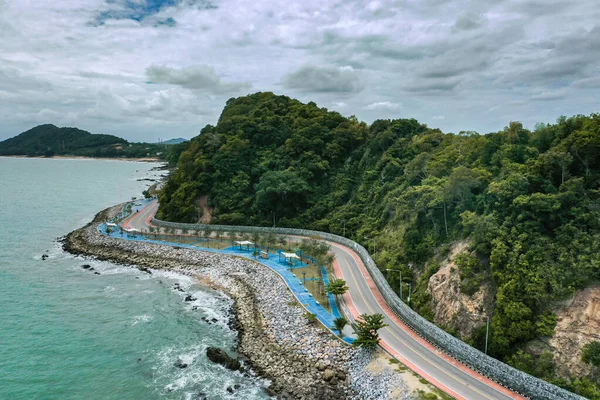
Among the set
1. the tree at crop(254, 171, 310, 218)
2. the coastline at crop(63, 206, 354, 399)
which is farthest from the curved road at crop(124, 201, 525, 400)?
the tree at crop(254, 171, 310, 218)

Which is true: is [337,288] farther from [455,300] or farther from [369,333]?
[455,300]

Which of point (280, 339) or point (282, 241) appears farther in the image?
point (282, 241)

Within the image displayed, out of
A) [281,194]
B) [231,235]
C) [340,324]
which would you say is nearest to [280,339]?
[340,324]

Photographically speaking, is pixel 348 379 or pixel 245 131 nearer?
pixel 348 379

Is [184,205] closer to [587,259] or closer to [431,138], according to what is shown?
[431,138]

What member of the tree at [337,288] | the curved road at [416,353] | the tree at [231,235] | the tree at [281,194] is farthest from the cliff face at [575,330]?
the tree at [231,235]

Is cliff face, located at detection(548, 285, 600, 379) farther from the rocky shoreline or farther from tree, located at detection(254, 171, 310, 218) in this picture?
tree, located at detection(254, 171, 310, 218)

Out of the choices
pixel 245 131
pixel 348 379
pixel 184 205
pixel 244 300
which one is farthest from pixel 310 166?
pixel 348 379
